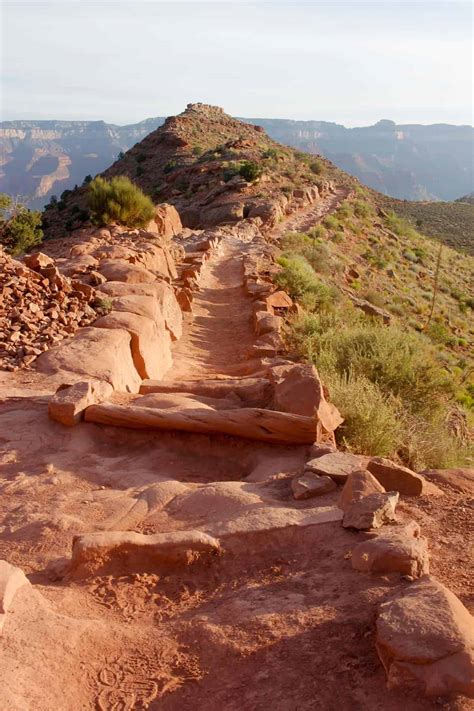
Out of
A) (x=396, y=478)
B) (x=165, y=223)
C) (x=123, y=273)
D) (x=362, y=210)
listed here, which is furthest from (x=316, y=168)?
(x=396, y=478)

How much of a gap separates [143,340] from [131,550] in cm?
449

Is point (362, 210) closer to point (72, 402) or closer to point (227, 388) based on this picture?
point (227, 388)

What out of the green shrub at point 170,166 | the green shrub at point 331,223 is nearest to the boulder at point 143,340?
the green shrub at point 331,223

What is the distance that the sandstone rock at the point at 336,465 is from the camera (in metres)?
4.67

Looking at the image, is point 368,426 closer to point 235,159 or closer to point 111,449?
point 111,449

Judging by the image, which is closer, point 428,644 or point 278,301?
point 428,644

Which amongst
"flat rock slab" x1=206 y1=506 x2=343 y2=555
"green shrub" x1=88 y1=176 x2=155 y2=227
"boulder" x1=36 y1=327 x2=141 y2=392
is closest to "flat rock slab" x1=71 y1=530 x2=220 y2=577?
"flat rock slab" x1=206 y1=506 x2=343 y2=555

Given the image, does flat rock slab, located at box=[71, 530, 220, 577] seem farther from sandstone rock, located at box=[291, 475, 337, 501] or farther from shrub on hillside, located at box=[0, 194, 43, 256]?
shrub on hillside, located at box=[0, 194, 43, 256]

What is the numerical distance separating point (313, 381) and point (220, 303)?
8.29m

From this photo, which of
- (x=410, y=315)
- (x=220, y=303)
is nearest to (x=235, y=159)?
(x=410, y=315)

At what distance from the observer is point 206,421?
5.66 meters

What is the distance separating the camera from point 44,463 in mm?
5191

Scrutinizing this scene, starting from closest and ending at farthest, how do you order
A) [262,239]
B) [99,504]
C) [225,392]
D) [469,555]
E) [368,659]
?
1. [368,659]
2. [469,555]
3. [99,504]
4. [225,392]
5. [262,239]

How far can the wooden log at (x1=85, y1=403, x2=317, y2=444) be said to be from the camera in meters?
5.50
